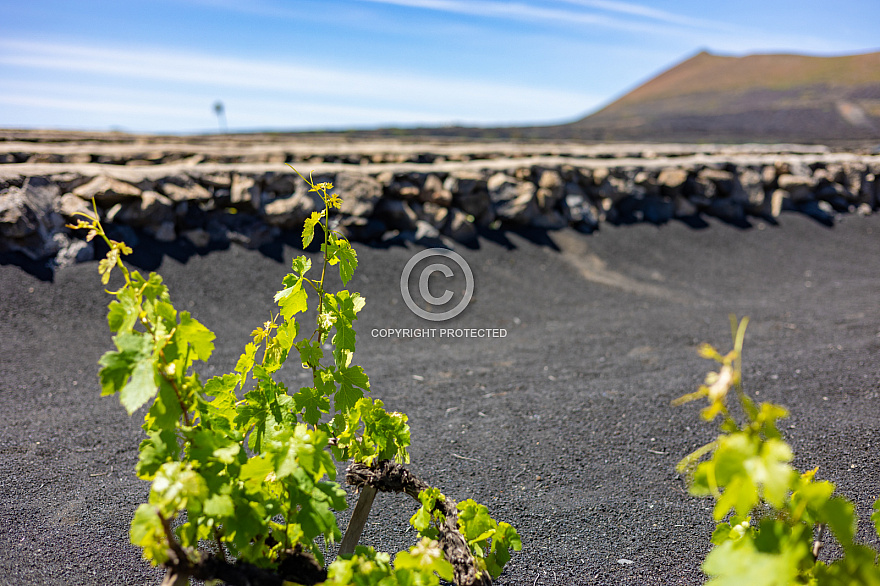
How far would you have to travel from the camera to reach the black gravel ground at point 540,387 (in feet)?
8.14

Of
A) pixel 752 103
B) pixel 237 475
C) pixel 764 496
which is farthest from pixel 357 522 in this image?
pixel 752 103

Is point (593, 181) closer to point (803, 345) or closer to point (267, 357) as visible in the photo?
point (803, 345)

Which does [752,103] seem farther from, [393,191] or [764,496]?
[764,496]

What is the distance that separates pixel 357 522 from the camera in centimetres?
188

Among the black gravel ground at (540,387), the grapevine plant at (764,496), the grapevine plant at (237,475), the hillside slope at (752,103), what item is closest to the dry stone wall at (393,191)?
→ the black gravel ground at (540,387)

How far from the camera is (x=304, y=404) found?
172cm

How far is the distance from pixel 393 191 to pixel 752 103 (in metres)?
51.0

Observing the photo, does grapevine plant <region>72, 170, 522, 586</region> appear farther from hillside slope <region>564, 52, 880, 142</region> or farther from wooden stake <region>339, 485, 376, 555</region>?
hillside slope <region>564, 52, 880, 142</region>

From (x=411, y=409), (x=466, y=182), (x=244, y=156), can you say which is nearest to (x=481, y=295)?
(x=466, y=182)

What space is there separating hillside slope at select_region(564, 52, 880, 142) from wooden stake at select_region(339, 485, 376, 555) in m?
22.3

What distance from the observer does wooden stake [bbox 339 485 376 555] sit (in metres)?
1.86

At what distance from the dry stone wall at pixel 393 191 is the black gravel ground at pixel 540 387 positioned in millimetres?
386

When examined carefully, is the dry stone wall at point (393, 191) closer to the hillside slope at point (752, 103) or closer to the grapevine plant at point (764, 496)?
the grapevine plant at point (764, 496)

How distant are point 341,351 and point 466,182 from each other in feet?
18.5
